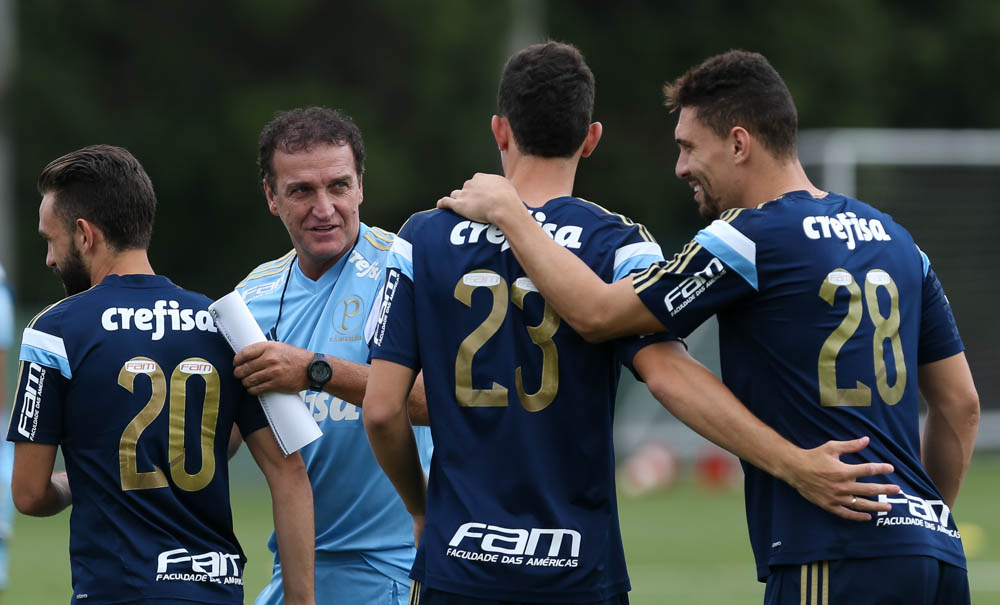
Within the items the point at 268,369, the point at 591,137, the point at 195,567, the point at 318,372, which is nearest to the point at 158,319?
the point at 268,369

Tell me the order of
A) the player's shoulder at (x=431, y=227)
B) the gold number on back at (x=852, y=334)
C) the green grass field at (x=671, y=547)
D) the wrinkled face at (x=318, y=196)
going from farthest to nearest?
the green grass field at (x=671, y=547)
the wrinkled face at (x=318, y=196)
the player's shoulder at (x=431, y=227)
the gold number on back at (x=852, y=334)

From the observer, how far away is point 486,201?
3998mm

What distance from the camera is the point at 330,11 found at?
82.8ft

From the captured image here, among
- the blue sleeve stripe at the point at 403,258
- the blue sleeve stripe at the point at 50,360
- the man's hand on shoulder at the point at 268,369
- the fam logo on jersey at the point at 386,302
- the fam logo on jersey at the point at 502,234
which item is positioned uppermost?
the fam logo on jersey at the point at 502,234

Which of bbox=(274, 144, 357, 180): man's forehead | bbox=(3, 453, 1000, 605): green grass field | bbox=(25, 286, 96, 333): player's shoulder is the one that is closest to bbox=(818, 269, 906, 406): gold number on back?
bbox=(274, 144, 357, 180): man's forehead

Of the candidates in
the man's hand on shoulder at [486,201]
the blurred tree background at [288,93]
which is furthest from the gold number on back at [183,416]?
the blurred tree background at [288,93]

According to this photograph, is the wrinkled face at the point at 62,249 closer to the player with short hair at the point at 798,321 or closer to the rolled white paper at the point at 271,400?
the rolled white paper at the point at 271,400

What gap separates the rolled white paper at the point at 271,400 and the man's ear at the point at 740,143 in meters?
1.46

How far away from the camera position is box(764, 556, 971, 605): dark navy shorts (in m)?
3.88

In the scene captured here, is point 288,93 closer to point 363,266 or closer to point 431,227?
point 363,266

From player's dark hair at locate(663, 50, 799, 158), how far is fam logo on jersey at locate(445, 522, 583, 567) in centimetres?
125

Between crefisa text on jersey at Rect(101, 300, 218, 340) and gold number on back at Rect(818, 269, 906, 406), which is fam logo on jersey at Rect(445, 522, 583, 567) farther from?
crefisa text on jersey at Rect(101, 300, 218, 340)

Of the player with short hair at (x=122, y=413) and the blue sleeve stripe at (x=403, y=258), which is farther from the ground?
the blue sleeve stripe at (x=403, y=258)

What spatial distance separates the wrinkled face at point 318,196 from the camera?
486cm
